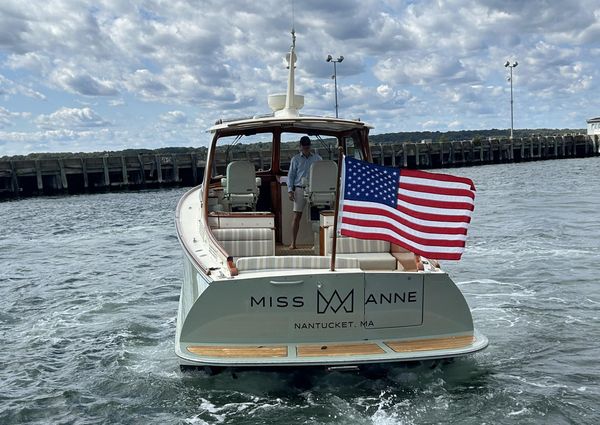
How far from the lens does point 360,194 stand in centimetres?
648

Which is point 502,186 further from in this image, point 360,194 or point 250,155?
point 360,194

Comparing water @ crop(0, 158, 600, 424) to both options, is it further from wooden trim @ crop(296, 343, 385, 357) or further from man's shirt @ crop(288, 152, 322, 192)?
man's shirt @ crop(288, 152, 322, 192)

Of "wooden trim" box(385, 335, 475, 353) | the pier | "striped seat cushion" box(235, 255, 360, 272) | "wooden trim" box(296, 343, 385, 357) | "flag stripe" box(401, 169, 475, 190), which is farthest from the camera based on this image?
the pier

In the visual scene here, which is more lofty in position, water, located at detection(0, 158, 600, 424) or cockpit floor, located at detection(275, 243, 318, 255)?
cockpit floor, located at detection(275, 243, 318, 255)

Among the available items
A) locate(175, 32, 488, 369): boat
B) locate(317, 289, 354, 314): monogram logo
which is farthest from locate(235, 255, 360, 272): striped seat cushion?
locate(317, 289, 354, 314): monogram logo

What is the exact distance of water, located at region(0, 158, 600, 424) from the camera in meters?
6.70

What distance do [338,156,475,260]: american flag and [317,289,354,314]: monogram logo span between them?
0.70 meters

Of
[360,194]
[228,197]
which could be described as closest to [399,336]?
Result: [360,194]

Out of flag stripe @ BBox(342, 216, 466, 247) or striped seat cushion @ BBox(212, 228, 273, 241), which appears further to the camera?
striped seat cushion @ BBox(212, 228, 273, 241)

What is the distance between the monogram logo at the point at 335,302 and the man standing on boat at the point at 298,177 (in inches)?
119

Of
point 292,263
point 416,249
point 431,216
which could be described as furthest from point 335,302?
point 431,216

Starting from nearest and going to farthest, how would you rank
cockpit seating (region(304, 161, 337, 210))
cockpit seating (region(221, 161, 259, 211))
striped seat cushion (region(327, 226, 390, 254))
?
striped seat cushion (region(327, 226, 390, 254)), cockpit seating (region(304, 161, 337, 210)), cockpit seating (region(221, 161, 259, 211))

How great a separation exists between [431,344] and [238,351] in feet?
6.70

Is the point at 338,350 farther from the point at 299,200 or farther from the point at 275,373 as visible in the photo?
the point at 299,200
